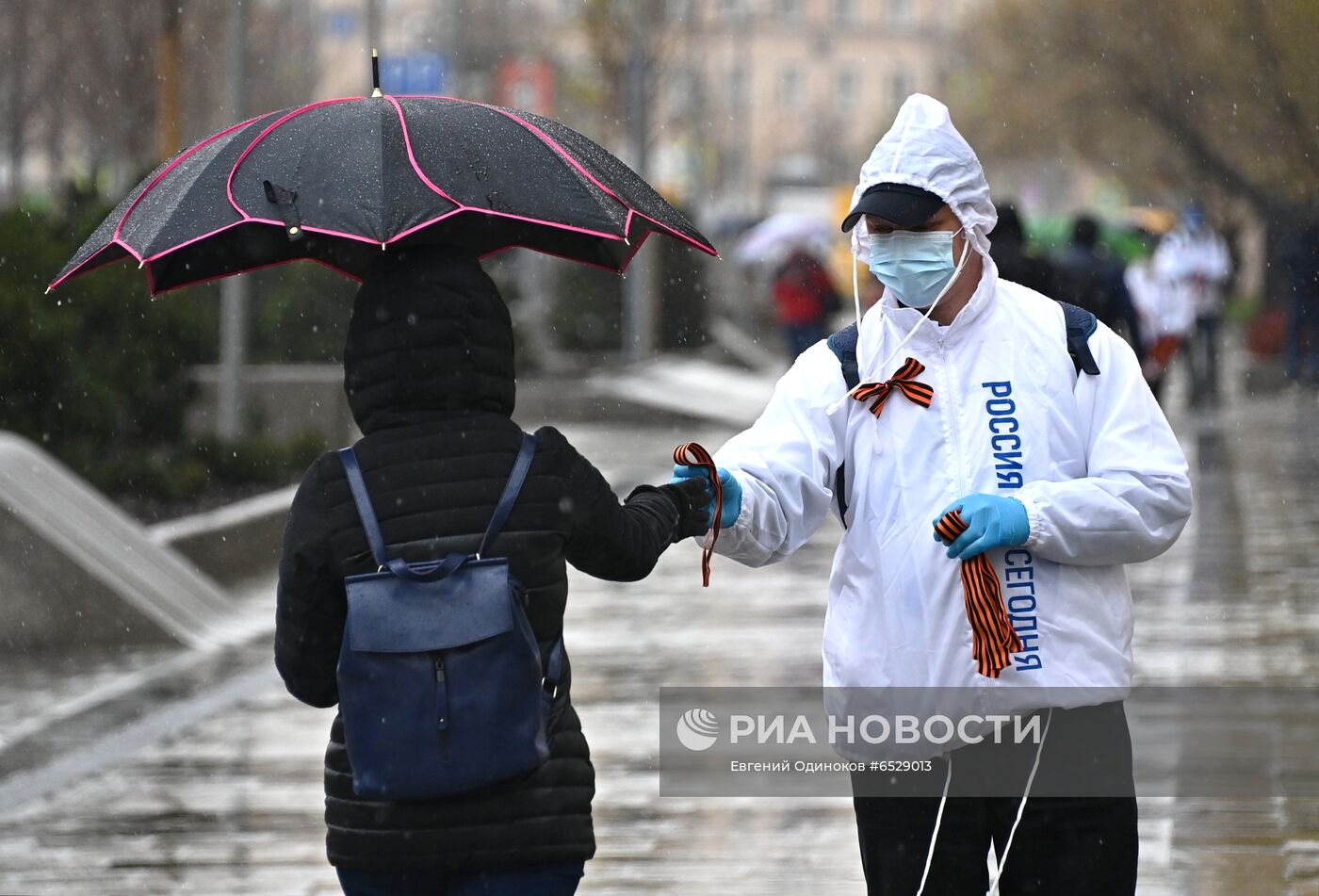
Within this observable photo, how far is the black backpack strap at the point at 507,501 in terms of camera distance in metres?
3.45

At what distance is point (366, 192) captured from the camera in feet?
12.0

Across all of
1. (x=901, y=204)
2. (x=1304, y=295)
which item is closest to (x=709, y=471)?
(x=901, y=204)

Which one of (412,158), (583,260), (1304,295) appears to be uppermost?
(1304,295)

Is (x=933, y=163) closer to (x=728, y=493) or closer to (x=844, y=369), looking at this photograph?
(x=844, y=369)

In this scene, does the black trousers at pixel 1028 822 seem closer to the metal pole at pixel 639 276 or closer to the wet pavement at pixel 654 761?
the wet pavement at pixel 654 761

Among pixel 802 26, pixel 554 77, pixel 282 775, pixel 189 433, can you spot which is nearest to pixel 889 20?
pixel 802 26

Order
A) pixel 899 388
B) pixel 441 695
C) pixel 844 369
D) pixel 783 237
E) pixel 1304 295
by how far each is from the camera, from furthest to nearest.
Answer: pixel 783 237 → pixel 1304 295 → pixel 844 369 → pixel 899 388 → pixel 441 695

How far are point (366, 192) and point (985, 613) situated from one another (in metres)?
1.31

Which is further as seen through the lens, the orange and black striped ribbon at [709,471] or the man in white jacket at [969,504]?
the orange and black striped ribbon at [709,471]

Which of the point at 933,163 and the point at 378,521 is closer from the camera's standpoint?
the point at 378,521

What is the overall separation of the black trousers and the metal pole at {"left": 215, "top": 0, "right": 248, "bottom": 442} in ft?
32.7

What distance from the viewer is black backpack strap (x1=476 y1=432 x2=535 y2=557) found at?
3.45 meters

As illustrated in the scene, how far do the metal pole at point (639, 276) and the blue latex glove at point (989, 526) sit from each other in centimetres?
1848

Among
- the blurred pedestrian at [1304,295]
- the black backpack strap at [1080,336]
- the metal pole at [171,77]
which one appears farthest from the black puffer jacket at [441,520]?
the blurred pedestrian at [1304,295]
